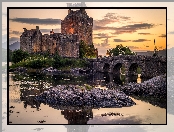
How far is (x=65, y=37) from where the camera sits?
5738mm

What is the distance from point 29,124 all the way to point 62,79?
2.54 ft

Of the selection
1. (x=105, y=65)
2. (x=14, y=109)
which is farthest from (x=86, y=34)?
(x=14, y=109)

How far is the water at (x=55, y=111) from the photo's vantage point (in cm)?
549

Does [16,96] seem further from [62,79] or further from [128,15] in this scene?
[128,15]

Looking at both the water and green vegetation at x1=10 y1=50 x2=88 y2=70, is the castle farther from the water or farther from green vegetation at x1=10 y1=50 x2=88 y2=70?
the water

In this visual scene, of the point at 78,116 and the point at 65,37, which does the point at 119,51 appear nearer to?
the point at 65,37

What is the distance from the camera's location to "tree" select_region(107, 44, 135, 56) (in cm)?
561

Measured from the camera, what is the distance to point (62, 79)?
5.68 m

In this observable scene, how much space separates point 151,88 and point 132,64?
16.9 inches

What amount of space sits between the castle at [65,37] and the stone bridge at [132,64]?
345mm

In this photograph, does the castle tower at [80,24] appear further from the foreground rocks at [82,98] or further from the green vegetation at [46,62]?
the foreground rocks at [82,98]

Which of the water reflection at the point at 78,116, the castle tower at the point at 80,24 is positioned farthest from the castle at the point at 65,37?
the water reflection at the point at 78,116

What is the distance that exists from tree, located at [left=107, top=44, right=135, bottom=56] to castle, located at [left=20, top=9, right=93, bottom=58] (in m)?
0.33

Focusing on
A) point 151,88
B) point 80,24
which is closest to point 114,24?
point 80,24
